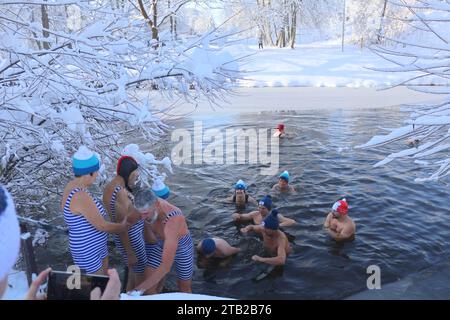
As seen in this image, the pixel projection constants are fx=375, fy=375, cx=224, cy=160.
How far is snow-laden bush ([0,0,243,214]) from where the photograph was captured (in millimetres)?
4098

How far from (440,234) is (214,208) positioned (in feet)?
14.1

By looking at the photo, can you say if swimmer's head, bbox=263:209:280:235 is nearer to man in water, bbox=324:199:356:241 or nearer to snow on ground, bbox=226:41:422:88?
man in water, bbox=324:199:356:241

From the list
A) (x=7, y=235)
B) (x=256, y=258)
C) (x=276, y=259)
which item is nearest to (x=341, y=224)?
(x=276, y=259)

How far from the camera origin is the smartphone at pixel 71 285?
241 cm

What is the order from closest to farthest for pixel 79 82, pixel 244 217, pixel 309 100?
pixel 79 82 < pixel 244 217 < pixel 309 100

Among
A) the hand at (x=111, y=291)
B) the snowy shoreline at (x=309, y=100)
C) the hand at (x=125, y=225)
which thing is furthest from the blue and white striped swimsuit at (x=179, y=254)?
the snowy shoreline at (x=309, y=100)

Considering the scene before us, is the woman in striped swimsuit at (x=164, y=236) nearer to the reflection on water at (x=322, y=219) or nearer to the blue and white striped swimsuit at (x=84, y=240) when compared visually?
the blue and white striped swimsuit at (x=84, y=240)

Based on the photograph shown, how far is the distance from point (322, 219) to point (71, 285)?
5787mm

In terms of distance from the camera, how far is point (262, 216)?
6.93m

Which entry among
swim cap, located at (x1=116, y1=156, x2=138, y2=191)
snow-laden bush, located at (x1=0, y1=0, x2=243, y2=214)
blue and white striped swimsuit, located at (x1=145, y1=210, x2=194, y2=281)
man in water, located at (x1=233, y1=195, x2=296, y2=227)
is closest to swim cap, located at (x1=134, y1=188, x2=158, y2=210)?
swim cap, located at (x1=116, y1=156, x2=138, y2=191)

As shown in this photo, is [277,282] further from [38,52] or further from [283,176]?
[38,52]

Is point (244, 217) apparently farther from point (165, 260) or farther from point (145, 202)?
point (145, 202)
